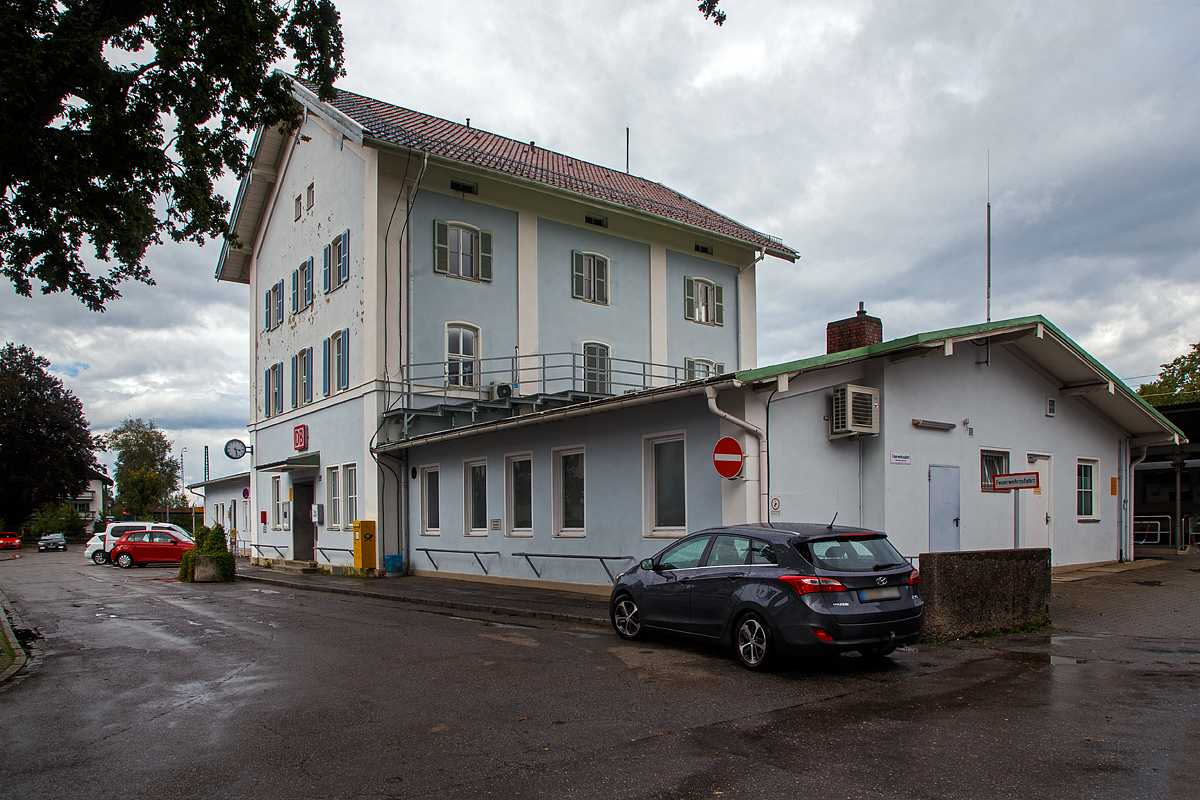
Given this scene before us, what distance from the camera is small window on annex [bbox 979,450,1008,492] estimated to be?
614 inches

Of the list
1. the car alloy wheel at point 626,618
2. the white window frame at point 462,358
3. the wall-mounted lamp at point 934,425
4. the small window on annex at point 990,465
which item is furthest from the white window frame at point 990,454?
the white window frame at point 462,358

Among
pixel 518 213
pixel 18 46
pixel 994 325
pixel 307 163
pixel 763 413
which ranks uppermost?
pixel 307 163

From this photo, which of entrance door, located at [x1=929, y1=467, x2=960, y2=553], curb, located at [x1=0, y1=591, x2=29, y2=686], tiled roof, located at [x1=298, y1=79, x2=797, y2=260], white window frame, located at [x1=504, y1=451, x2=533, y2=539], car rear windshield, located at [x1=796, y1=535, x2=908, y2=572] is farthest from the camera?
tiled roof, located at [x1=298, y1=79, x2=797, y2=260]

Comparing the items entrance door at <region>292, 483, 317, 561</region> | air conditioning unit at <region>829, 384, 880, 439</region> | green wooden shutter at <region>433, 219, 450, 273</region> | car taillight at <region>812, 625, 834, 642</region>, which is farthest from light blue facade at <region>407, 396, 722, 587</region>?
entrance door at <region>292, 483, 317, 561</region>

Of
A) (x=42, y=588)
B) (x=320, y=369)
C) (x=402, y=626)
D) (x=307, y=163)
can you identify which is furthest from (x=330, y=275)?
(x=402, y=626)

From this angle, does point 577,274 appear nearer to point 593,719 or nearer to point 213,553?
point 213,553

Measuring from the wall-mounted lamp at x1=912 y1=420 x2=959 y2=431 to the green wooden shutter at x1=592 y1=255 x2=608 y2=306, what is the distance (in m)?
14.5

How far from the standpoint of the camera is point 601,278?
27812 millimetres

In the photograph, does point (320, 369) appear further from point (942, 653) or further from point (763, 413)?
point (942, 653)

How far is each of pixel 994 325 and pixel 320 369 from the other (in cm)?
1939

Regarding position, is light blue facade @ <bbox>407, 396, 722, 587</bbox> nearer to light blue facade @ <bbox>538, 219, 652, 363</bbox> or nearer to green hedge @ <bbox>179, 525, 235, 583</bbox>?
green hedge @ <bbox>179, 525, 235, 583</bbox>

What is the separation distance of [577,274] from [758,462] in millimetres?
15585

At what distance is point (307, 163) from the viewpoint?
1127 inches

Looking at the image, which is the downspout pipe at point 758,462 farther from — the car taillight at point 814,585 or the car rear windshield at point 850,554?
the car taillight at point 814,585
